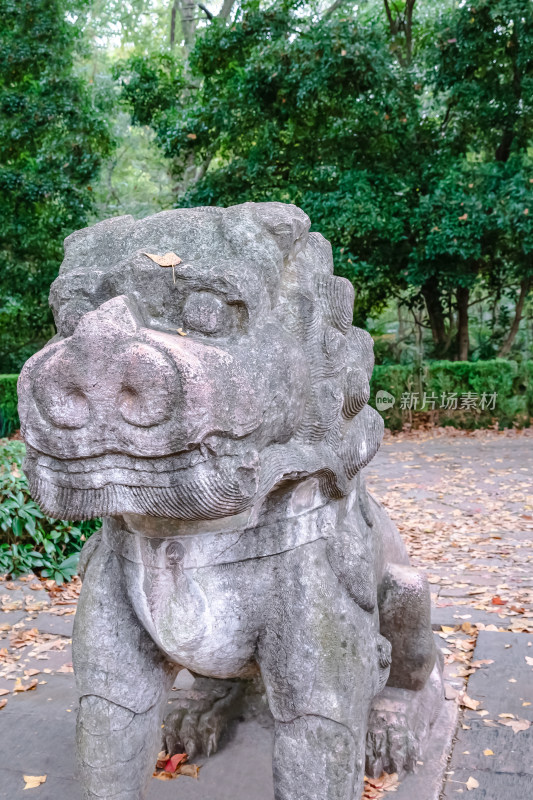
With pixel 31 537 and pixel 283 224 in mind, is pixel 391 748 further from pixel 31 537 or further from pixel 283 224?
pixel 31 537

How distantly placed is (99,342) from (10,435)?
1100cm

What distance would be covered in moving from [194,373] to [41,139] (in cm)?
1155

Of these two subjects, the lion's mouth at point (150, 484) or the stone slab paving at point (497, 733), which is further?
the stone slab paving at point (497, 733)

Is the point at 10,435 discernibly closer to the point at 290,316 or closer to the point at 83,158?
the point at 83,158

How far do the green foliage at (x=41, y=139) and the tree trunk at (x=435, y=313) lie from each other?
222 inches

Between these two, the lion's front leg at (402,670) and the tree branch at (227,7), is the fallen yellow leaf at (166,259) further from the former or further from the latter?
the tree branch at (227,7)

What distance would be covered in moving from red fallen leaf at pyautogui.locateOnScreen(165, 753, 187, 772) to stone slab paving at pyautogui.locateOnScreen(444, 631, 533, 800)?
2.95ft

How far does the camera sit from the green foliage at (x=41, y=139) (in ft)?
37.8

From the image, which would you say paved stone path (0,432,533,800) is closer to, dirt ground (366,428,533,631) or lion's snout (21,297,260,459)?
dirt ground (366,428,533,631)

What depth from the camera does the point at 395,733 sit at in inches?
99.1

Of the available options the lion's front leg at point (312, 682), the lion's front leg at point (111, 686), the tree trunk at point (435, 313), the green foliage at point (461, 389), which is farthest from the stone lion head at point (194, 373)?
the tree trunk at point (435, 313)

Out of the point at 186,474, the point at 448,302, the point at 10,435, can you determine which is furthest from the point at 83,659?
the point at 448,302


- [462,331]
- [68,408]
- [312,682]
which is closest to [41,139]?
→ [462,331]

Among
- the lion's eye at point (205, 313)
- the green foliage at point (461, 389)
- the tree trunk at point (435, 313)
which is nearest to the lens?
the lion's eye at point (205, 313)
